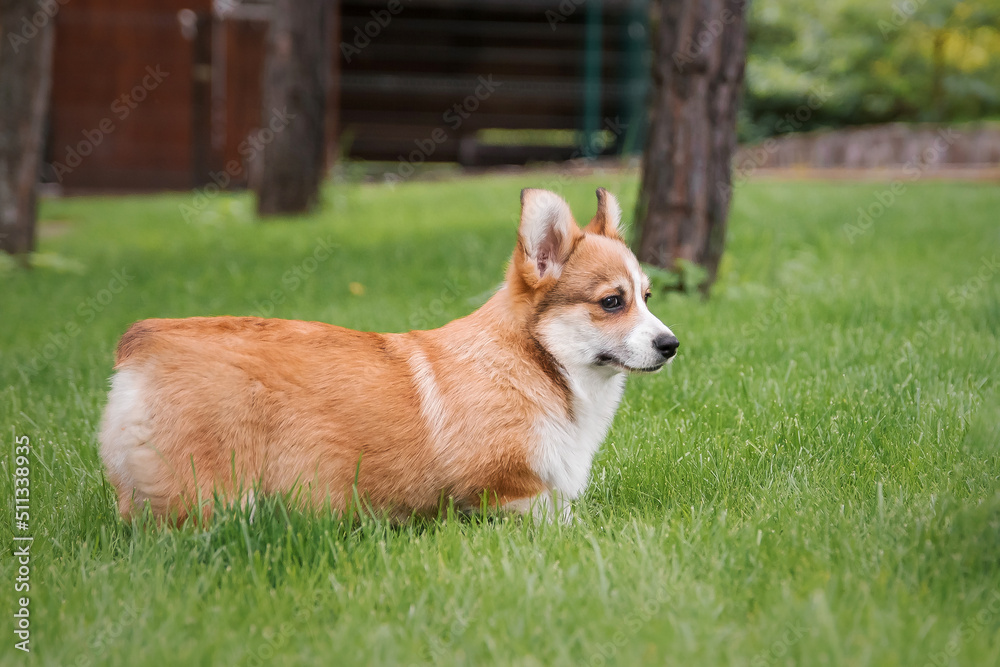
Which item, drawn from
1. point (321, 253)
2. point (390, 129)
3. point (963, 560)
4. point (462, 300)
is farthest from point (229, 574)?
point (390, 129)

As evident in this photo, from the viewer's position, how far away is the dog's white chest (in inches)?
117

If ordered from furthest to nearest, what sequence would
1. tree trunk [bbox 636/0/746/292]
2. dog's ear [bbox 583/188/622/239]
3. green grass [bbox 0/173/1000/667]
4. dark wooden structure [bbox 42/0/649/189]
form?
dark wooden structure [bbox 42/0/649/189]
tree trunk [bbox 636/0/746/292]
dog's ear [bbox 583/188/622/239]
green grass [bbox 0/173/1000/667]

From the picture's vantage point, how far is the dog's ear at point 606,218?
3482 millimetres

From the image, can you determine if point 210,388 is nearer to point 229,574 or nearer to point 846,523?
point 229,574

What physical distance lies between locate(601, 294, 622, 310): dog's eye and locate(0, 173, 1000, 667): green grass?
2.17ft

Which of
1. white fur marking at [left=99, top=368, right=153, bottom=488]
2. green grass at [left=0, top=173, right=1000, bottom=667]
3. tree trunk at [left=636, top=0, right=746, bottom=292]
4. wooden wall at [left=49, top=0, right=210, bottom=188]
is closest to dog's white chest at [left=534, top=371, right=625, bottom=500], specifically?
green grass at [left=0, top=173, right=1000, bottom=667]

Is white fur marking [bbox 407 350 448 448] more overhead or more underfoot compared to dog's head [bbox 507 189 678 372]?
more underfoot

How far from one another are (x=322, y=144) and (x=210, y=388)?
29.8ft

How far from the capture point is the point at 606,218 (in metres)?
3.52

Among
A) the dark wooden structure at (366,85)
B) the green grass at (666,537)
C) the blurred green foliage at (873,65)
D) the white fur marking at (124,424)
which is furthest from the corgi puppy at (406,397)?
the blurred green foliage at (873,65)

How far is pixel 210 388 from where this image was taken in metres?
2.69

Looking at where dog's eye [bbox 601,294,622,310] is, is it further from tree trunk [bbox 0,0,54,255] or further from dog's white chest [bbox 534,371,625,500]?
tree trunk [bbox 0,0,54,255]

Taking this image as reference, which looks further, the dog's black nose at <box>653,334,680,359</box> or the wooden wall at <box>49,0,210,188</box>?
the wooden wall at <box>49,0,210,188</box>

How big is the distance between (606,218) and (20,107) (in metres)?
6.78
